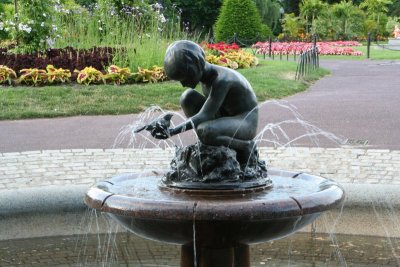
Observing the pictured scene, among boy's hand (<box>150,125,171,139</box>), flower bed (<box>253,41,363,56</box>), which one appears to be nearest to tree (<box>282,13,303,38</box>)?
flower bed (<box>253,41,363,56</box>)

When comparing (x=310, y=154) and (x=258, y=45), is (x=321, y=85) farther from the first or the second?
(x=258, y=45)

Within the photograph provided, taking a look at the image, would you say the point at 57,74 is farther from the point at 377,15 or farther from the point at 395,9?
the point at 395,9

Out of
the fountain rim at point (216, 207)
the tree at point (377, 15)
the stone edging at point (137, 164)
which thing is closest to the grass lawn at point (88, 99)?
the stone edging at point (137, 164)

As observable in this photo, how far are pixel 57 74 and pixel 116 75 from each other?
1.20m

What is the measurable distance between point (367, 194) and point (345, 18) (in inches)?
1613

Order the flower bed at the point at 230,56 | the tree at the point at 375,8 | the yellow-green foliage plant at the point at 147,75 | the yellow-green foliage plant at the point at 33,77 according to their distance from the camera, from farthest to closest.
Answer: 1. the tree at the point at 375,8
2. the flower bed at the point at 230,56
3. the yellow-green foliage plant at the point at 147,75
4. the yellow-green foliage plant at the point at 33,77

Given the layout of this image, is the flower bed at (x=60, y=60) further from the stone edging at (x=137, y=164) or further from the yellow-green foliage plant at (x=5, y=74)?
the stone edging at (x=137, y=164)

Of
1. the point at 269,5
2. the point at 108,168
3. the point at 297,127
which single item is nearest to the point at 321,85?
the point at 297,127

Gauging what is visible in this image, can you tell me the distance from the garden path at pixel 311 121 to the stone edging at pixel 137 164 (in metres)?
0.60

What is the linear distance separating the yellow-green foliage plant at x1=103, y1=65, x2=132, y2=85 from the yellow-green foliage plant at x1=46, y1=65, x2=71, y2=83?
31.6 inches

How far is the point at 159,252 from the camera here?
564cm

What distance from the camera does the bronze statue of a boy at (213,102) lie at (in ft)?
12.2

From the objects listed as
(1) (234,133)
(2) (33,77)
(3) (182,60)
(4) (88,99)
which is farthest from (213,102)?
(2) (33,77)

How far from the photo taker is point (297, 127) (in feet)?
37.1
